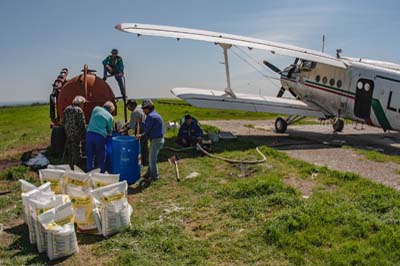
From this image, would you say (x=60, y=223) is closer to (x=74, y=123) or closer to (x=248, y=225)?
(x=248, y=225)

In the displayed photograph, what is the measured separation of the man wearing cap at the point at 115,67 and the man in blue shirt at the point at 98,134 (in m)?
4.94

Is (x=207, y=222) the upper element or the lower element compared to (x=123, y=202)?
lower

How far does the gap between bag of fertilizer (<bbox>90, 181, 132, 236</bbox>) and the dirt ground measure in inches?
217

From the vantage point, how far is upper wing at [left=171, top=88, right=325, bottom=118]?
1340 cm

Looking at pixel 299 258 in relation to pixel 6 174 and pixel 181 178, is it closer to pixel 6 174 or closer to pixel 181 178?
pixel 181 178

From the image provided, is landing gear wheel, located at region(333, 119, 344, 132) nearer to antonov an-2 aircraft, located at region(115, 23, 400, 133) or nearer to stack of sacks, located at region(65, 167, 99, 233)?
antonov an-2 aircraft, located at region(115, 23, 400, 133)

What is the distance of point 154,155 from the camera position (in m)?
8.12

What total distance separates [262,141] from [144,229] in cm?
880

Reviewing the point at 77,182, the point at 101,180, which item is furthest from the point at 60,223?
the point at 101,180

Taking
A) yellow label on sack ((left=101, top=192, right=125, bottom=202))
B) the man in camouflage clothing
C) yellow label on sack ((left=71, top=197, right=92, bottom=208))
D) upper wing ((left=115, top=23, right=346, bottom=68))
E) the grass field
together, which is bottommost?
the grass field

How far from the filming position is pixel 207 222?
18.9ft

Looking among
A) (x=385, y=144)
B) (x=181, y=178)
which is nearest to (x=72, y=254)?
(x=181, y=178)

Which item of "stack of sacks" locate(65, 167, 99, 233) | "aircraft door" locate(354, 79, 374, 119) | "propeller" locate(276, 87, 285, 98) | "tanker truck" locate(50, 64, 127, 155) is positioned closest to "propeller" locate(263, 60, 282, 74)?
"propeller" locate(276, 87, 285, 98)

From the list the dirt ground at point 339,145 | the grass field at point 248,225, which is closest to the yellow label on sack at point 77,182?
the grass field at point 248,225
